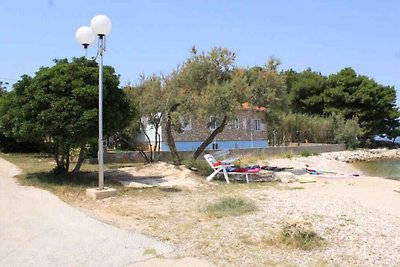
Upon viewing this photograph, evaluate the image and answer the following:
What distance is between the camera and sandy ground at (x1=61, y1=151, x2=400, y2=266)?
246 inches

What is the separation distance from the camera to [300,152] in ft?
125

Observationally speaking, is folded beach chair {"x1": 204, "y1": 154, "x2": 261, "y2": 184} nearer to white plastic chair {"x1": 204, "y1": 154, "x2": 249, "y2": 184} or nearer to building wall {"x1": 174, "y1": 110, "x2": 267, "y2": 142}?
white plastic chair {"x1": 204, "y1": 154, "x2": 249, "y2": 184}

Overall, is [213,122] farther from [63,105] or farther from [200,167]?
[63,105]

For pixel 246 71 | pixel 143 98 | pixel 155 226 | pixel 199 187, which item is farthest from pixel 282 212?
pixel 143 98

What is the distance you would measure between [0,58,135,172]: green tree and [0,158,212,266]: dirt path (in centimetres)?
351

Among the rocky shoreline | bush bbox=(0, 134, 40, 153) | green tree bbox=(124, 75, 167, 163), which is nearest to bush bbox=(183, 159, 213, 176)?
green tree bbox=(124, 75, 167, 163)

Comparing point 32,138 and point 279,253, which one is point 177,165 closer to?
point 32,138

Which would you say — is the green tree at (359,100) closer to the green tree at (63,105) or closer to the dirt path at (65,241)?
the green tree at (63,105)

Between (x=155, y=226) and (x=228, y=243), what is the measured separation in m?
1.65

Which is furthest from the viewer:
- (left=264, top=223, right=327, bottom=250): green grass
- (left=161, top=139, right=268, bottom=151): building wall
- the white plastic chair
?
(left=161, top=139, right=268, bottom=151): building wall

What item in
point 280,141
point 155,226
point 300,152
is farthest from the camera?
point 280,141

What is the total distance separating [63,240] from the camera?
6.88 m

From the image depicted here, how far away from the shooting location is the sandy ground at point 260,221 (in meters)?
6.26

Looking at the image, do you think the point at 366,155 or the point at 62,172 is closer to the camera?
the point at 62,172
